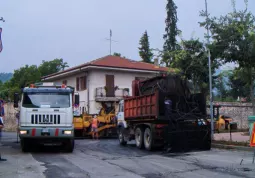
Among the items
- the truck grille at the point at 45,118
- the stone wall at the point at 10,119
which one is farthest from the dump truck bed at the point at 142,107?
the stone wall at the point at 10,119

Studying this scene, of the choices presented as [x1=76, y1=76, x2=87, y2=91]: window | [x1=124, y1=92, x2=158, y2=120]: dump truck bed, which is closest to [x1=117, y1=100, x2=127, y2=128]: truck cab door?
[x1=124, y1=92, x2=158, y2=120]: dump truck bed

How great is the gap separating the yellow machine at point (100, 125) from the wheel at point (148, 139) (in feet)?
→ 33.0

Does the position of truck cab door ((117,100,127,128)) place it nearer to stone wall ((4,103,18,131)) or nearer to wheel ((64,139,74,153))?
wheel ((64,139,74,153))

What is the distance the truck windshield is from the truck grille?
0.43 metres

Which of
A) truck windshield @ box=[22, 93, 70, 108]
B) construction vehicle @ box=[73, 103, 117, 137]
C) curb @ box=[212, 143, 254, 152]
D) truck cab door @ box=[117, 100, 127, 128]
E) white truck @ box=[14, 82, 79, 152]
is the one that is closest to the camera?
white truck @ box=[14, 82, 79, 152]

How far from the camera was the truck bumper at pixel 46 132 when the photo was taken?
15.0 m

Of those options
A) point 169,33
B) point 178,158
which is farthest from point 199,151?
point 169,33

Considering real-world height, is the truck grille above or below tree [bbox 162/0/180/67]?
below

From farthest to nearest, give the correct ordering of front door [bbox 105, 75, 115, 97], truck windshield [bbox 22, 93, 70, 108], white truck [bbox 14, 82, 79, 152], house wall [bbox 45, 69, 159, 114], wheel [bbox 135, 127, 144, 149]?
front door [bbox 105, 75, 115, 97] → house wall [bbox 45, 69, 159, 114] → wheel [bbox 135, 127, 144, 149] → truck windshield [bbox 22, 93, 70, 108] → white truck [bbox 14, 82, 79, 152]

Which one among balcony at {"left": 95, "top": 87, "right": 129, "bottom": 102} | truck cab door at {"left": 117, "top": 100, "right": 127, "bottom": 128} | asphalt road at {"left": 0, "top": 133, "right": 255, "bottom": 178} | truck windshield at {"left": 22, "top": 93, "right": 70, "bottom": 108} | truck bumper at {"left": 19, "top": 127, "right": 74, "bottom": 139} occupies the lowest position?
asphalt road at {"left": 0, "top": 133, "right": 255, "bottom": 178}

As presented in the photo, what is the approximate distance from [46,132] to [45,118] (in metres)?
0.60

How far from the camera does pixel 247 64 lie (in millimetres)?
18641

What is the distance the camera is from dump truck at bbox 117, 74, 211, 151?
15.6m

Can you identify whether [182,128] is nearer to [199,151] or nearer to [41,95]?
[199,151]
